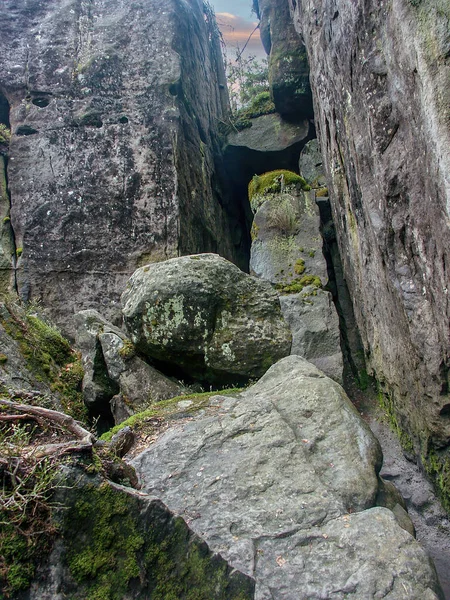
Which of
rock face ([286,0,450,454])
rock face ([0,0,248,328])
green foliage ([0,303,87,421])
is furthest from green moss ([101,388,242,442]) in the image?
rock face ([0,0,248,328])

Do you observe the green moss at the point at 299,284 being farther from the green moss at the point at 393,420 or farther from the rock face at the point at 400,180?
the green moss at the point at 393,420

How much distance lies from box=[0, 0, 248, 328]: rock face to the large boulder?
381 centimetres

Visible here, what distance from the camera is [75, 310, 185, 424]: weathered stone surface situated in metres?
6.50

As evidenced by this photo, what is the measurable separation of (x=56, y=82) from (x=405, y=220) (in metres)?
10.0

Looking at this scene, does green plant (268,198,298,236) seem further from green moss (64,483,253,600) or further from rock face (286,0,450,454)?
green moss (64,483,253,600)

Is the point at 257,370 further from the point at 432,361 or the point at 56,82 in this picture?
the point at 56,82

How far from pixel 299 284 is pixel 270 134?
6493mm

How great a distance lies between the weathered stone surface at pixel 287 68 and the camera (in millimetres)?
13109

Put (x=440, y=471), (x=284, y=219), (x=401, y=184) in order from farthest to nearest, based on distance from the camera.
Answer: (x=284, y=219)
(x=440, y=471)
(x=401, y=184)

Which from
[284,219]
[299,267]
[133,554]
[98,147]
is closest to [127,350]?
[133,554]

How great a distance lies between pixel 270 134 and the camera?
14172 mm

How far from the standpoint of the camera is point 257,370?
6.74 meters

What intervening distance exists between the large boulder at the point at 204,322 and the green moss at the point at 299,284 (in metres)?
2.58

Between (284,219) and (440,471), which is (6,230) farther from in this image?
(440,471)
